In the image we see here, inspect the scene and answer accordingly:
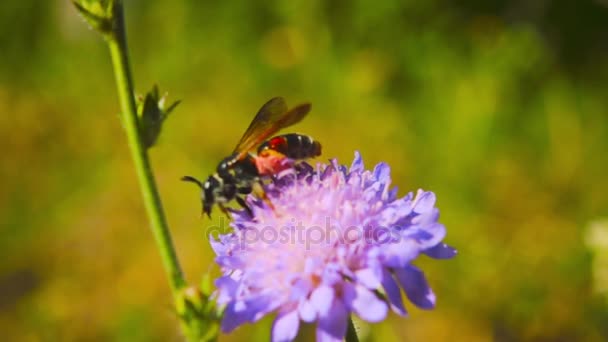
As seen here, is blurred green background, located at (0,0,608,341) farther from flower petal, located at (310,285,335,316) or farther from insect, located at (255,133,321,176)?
flower petal, located at (310,285,335,316)

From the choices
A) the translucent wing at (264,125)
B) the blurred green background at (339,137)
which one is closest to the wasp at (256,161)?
the translucent wing at (264,125)

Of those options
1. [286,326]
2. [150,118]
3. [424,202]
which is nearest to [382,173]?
[424,202]

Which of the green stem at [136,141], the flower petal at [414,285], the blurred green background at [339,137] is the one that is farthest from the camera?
the blurred green background at [339,137]

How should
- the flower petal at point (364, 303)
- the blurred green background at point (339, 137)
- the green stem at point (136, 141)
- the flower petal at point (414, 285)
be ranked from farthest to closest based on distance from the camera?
the blurred green background at point (339, 137) → the green stem at point (136, 141) → the flower petal at point (414, 285) → the flower petal at point (364, 303)

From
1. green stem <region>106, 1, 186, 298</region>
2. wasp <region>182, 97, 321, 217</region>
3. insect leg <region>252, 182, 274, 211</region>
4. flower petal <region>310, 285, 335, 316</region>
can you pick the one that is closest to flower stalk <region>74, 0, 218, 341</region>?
green stem <region>106, 1, 186, 298</region>

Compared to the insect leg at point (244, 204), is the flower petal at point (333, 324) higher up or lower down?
lower down

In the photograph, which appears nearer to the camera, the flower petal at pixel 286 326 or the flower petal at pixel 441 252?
the flower petal at pixel 286 326

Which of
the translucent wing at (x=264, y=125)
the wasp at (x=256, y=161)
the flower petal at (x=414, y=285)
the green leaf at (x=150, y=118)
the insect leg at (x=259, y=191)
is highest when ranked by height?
the green leaf at (x=150, y=118)

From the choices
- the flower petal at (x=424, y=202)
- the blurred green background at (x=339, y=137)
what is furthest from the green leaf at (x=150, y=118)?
the blurred green background at (x=339, y=137)
